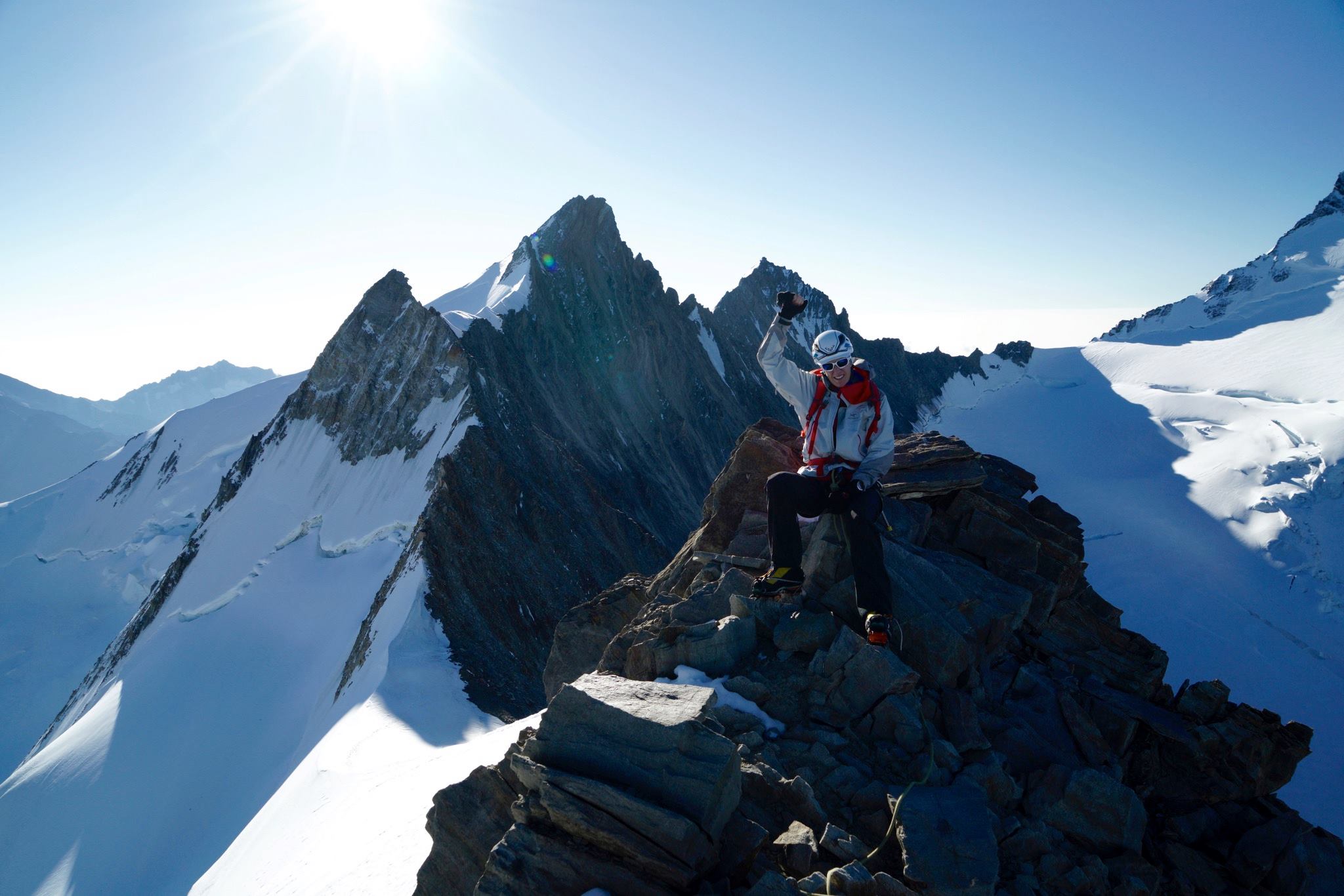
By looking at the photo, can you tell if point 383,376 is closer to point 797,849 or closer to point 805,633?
point 805,633

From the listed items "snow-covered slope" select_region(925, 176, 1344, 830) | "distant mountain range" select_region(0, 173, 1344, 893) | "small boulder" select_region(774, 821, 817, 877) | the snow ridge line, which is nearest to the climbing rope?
"small boulder" select_region(774, 821, 817, 877)

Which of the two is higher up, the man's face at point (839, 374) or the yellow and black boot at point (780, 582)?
the man's face at point (839, 374)

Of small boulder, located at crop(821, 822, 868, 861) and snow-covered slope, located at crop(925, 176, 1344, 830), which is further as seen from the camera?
snow-covered slope, located at crop(925, 176, 1344, 830)

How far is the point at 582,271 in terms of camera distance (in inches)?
2347

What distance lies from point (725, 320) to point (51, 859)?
92.8 meters

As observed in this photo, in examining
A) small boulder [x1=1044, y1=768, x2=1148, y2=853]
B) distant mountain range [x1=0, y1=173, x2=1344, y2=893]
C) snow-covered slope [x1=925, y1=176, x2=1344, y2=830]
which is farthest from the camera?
snow-covered slope [x1=925, y1=176, x2=1344, y2=830]

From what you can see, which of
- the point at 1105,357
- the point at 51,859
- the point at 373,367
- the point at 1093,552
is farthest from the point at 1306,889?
the point at 1105,357

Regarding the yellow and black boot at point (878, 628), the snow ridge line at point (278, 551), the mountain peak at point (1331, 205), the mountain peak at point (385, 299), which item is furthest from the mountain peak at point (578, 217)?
the mountain peak at point (1331, 205)

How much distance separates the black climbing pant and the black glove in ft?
6.09

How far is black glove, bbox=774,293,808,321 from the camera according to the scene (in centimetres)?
787

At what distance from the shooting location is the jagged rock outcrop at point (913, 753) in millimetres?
4629

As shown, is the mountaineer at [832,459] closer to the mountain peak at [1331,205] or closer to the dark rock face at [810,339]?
the dark rock face at [810,339]

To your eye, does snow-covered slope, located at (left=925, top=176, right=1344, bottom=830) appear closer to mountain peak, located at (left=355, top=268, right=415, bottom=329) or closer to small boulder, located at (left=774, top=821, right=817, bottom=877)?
small boulder, located at (left=774, top=821, right=817, bottom=877)

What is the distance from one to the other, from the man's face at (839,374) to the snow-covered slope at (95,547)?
219 feet
